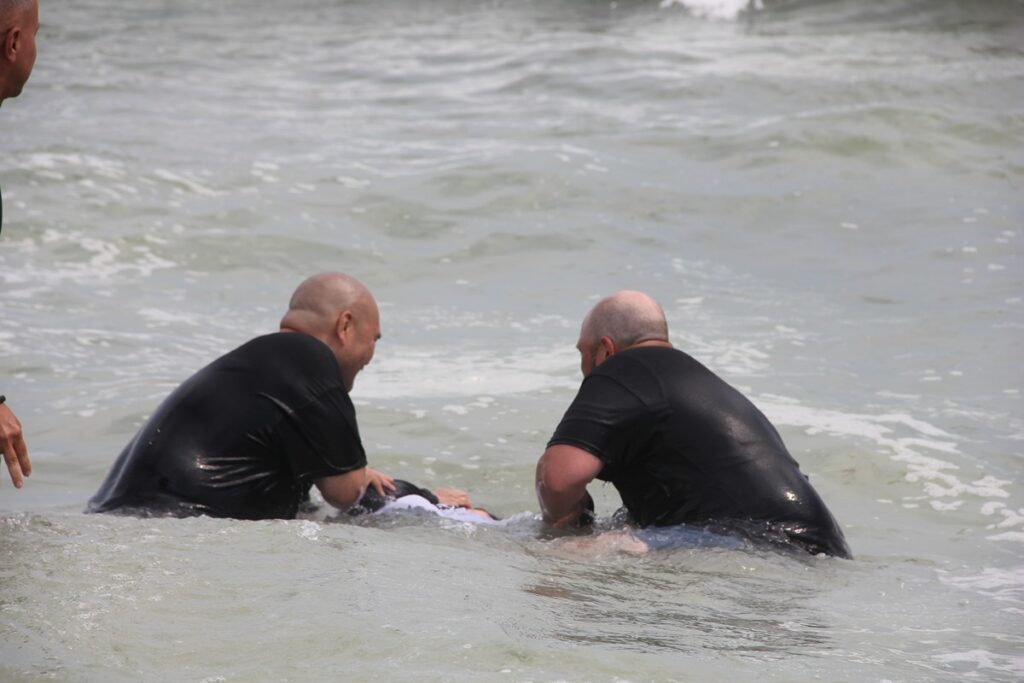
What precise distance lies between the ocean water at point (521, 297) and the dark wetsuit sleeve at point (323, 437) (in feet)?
1.05

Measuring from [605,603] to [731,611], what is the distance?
44 centimetres

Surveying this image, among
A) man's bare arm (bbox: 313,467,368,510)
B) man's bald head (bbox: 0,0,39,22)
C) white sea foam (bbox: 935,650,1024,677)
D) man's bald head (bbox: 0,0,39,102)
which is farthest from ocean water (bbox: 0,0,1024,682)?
man's bald head (bbox: 0,0,39,22)

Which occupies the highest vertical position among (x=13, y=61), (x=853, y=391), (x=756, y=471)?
(x=13, y=61)

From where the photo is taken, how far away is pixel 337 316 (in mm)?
6555

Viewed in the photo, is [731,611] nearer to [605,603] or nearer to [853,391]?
[605,603]

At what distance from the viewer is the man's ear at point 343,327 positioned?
21.5 feet

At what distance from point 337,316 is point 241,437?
80 cm

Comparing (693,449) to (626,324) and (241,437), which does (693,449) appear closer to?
(626,324)

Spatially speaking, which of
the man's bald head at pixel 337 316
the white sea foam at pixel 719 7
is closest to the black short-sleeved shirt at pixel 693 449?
the man's bald head at pixel 337 316

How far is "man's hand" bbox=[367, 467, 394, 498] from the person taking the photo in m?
6.71

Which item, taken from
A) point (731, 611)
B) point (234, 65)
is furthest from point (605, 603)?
point (234, 65)

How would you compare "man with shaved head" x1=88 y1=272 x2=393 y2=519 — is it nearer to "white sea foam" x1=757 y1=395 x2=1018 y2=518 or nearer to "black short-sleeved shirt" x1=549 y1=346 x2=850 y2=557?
"black short-sleeved shirt" x1=549 y1=346 x2=850 y2=557

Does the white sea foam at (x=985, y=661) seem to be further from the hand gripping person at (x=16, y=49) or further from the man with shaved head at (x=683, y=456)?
the hand gripping person at (x=16, y=49)

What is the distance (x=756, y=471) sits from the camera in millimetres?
5973
